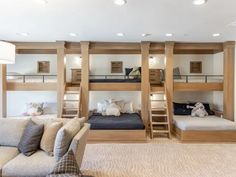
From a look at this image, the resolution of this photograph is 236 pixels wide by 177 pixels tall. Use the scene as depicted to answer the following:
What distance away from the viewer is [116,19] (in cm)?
418

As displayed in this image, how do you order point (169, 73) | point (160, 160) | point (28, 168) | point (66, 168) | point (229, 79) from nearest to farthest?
point (66, 168) → point (28, 168) → point (160, 160) → point (229, 79) → point (169, 73)

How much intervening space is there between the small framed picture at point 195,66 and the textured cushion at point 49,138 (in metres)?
6.16

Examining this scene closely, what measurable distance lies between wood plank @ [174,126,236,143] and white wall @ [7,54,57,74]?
5230 millimetres

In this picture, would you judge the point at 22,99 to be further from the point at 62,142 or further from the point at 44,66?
the point at 62,142

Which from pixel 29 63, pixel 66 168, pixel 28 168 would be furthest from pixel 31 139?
pixel 29 63

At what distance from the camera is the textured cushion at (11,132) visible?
3465 mm

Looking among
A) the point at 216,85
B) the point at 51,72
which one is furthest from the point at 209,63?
the point at 51,72

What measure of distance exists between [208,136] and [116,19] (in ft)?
12.2

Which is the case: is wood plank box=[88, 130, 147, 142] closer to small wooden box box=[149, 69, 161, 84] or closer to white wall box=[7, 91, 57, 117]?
small wooden box box=[149, 69, 161, 84]

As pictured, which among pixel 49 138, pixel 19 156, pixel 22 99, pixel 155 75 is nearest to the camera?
pixel 19 156

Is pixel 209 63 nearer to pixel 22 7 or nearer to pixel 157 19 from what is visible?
pixel 157 19

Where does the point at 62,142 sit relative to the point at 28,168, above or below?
above

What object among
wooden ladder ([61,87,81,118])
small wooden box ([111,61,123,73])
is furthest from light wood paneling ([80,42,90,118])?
small wooden box ([111,61,123,73])

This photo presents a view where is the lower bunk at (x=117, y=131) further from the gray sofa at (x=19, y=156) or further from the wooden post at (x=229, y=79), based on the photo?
the wooden post at (x=229, y=79)
